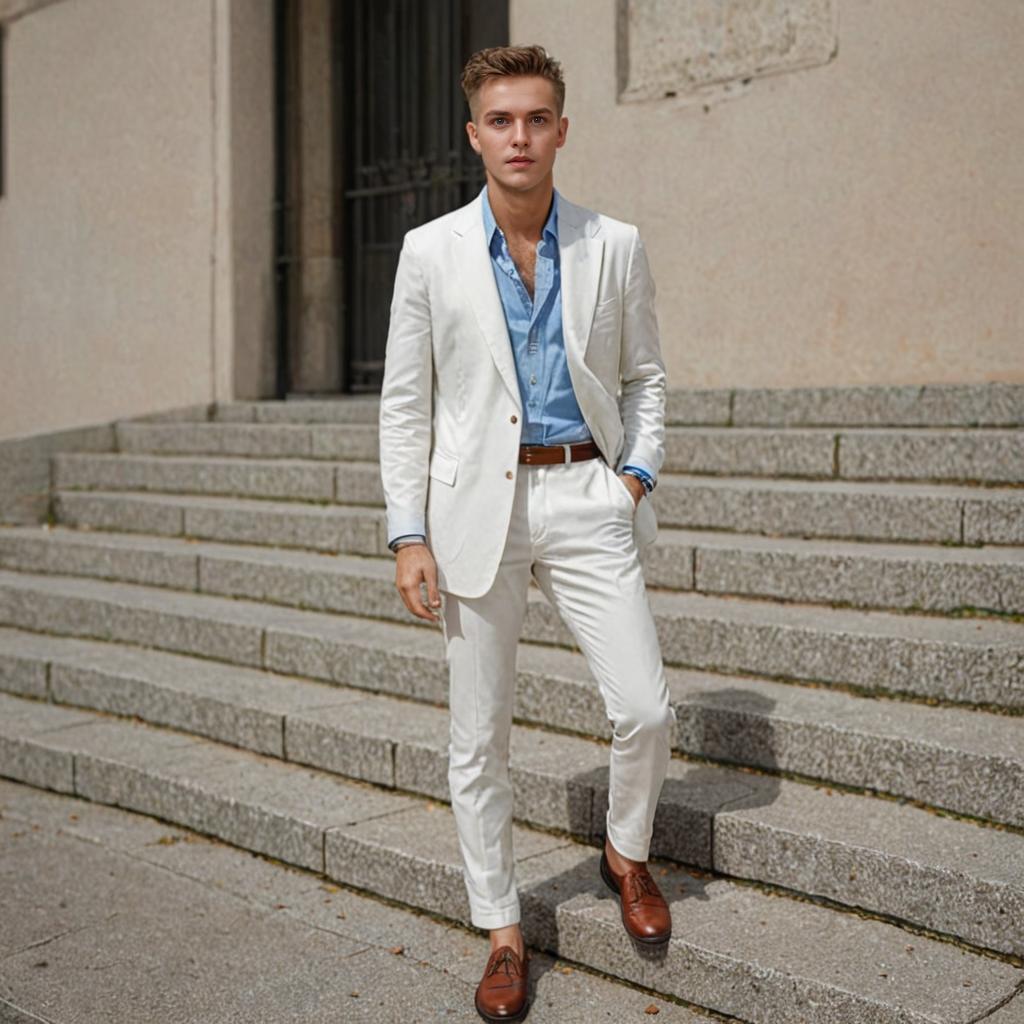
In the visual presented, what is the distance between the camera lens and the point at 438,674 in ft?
16.7

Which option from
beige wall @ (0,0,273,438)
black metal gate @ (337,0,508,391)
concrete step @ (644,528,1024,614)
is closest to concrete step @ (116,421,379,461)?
beige wall @ (0,0,273,438)

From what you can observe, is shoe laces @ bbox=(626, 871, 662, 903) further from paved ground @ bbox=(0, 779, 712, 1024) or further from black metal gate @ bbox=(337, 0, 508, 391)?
black metal gate @ bbox=(337, 0, 508, 391)

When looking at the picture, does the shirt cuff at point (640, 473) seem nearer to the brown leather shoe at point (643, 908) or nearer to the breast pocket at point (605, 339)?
the breast pocket at point (605, 339)

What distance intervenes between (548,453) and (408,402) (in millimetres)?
355

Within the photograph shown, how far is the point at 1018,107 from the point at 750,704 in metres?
3.39

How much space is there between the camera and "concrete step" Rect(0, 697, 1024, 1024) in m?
3.12

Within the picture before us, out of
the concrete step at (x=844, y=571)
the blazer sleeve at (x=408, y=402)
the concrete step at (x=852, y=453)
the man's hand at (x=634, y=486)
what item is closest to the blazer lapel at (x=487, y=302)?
the blazer sleeve at (x=408, y=402)

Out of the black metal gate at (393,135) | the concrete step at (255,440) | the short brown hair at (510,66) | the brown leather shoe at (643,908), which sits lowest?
the brown leather shoe at (643,908)

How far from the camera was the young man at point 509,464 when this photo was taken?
3.16 meters

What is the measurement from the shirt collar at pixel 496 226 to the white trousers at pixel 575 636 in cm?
55

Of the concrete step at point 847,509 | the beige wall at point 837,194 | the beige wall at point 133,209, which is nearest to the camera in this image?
the concrete step at point 847,509

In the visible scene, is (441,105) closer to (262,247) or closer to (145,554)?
(262,247)

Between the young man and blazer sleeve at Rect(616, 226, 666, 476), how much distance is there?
12 mm

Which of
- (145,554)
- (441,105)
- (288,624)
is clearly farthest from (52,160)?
(288,624)
